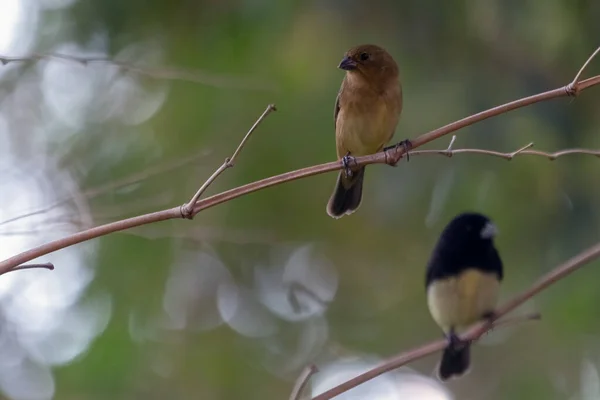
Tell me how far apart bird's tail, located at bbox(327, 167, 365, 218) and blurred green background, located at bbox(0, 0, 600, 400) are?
1.24 feet

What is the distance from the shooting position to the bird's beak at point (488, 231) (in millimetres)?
3361

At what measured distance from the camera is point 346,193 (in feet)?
12.0

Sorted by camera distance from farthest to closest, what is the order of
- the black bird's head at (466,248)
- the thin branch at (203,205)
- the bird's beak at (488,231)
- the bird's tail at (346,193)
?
the bird's tail at (346,193) < the black bird's head at (466,248) < the bird's beak at (488,231) < the thin branch at (203,205)

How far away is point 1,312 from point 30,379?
0.91 metres

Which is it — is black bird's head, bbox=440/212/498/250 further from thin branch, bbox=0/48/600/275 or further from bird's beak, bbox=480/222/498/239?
thin branch, bbox=0/48/600/275

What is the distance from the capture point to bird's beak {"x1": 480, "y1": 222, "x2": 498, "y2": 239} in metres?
3.36

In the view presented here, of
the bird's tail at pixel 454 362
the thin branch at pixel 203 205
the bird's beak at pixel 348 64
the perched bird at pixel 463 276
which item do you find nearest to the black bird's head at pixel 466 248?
the perched bird at pixel 463 276

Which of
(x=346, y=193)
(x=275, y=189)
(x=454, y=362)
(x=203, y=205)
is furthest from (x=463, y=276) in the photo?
(x=203, y=205)

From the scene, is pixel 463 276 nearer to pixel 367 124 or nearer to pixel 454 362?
pixel 454 362

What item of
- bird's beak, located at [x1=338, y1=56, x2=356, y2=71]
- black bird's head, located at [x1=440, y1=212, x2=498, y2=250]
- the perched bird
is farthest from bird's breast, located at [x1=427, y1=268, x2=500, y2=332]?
bird's beak, located at [x1=338, y1=56, x2=356, y2=71]

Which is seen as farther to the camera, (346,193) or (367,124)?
(346,193)

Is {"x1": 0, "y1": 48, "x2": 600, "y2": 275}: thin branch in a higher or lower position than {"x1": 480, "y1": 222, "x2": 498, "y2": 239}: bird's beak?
higher

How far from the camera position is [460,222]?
3.48m

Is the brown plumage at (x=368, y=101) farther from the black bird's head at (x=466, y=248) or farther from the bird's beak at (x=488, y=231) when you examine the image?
the bird's beak at (x=488, y=231)
